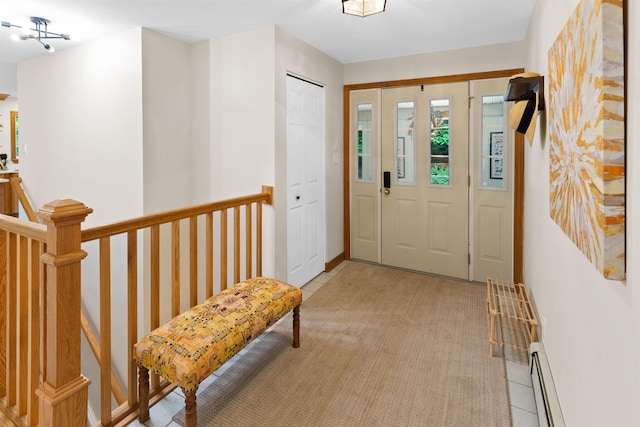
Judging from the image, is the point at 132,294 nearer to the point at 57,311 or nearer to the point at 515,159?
the point at 57,311

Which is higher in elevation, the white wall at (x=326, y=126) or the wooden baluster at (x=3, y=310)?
the white wall at (x=326, y=126)

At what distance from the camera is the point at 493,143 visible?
11.7ft

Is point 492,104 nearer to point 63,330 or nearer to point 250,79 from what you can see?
point 250,79

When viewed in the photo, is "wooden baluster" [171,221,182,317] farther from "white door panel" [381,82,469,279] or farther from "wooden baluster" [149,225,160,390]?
"white door panel" [381,82,469,279]

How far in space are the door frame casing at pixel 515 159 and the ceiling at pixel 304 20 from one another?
0.96 feet

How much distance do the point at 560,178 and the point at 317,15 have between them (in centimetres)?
216

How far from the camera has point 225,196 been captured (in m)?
3.42

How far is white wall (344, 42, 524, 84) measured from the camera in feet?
11.3

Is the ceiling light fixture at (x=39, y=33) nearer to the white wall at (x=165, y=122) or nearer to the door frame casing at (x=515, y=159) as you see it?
the white wall at (x=165, y=122)

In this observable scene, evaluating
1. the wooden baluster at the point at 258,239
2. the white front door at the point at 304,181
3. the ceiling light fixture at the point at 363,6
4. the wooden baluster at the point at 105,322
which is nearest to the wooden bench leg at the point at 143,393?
the wooden baluster at the point at 105,322

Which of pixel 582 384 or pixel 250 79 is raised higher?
pixel 250 79

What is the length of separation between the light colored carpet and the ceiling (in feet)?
7.74

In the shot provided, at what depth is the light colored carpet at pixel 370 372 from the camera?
189cm

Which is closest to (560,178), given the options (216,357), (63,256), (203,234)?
(216,357)
